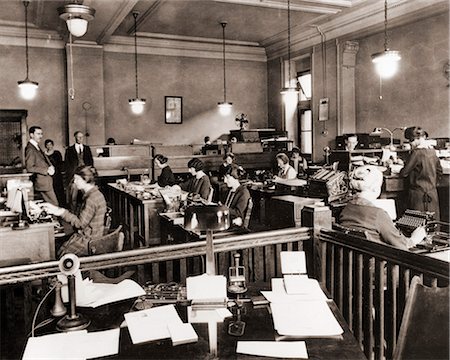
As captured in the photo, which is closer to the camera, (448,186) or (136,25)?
(448,186)

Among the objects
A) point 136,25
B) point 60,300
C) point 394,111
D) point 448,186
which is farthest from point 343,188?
point 136,25

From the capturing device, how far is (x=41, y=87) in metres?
11.2

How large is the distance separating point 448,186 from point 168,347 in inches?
235

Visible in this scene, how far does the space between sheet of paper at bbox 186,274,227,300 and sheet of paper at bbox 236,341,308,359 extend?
1.18ft

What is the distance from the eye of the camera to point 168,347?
1.70 meters

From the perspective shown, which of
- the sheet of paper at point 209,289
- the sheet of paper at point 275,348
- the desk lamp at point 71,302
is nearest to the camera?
the sheet of paper at point 275,348

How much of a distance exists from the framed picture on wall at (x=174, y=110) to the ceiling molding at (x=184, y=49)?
3.98ft

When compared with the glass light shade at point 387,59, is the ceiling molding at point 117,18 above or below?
above

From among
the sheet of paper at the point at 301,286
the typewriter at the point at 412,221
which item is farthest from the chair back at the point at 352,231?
the typewriter at the point at 412,221

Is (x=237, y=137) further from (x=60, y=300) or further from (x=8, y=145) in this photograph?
(x=60, y=300)

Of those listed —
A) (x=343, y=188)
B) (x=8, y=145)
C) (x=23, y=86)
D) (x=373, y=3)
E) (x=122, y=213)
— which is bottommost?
(x=122, y=213)

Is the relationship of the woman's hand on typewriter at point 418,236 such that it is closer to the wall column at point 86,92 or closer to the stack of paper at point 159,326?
the stack of paper at point 159,326

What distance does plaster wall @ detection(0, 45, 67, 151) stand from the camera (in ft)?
36.0

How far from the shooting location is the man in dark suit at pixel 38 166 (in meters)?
8.03
